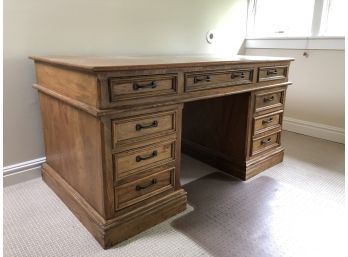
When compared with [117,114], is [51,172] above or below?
below

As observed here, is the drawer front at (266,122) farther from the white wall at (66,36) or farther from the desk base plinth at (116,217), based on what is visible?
the white wall at (66,36)

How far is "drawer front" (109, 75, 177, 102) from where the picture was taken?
1.19 m

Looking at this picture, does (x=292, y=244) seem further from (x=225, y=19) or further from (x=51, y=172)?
(x=225, y=19)

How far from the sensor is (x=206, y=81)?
1.53 m

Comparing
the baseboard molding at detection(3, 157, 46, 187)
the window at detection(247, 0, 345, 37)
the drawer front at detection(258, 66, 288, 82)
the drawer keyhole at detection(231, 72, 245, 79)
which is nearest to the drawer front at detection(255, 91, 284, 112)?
the drawer front at detection(258, 66, 288, 82)

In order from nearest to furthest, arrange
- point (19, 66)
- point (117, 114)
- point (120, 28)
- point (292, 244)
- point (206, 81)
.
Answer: point (117, 114) < point (292, 244) < point (206, 81) < point (19, 66) < point (120, 28)

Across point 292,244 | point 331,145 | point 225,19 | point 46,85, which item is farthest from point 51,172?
point 331,145


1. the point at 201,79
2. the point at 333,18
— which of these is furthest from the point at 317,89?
the point at 201,79

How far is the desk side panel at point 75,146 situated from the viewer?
1287 mm

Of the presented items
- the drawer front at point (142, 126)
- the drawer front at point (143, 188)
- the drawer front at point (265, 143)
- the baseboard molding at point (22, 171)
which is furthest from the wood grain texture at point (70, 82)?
the drawer front at point (265, 143)

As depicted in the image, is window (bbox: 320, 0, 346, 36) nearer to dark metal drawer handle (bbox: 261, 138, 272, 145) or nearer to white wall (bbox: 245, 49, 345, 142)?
white wall (bbox: 245, 49, 345, 142)

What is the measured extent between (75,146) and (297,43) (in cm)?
231

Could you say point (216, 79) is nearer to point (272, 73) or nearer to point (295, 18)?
point (272, 73)

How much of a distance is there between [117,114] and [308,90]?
2.23 meters
